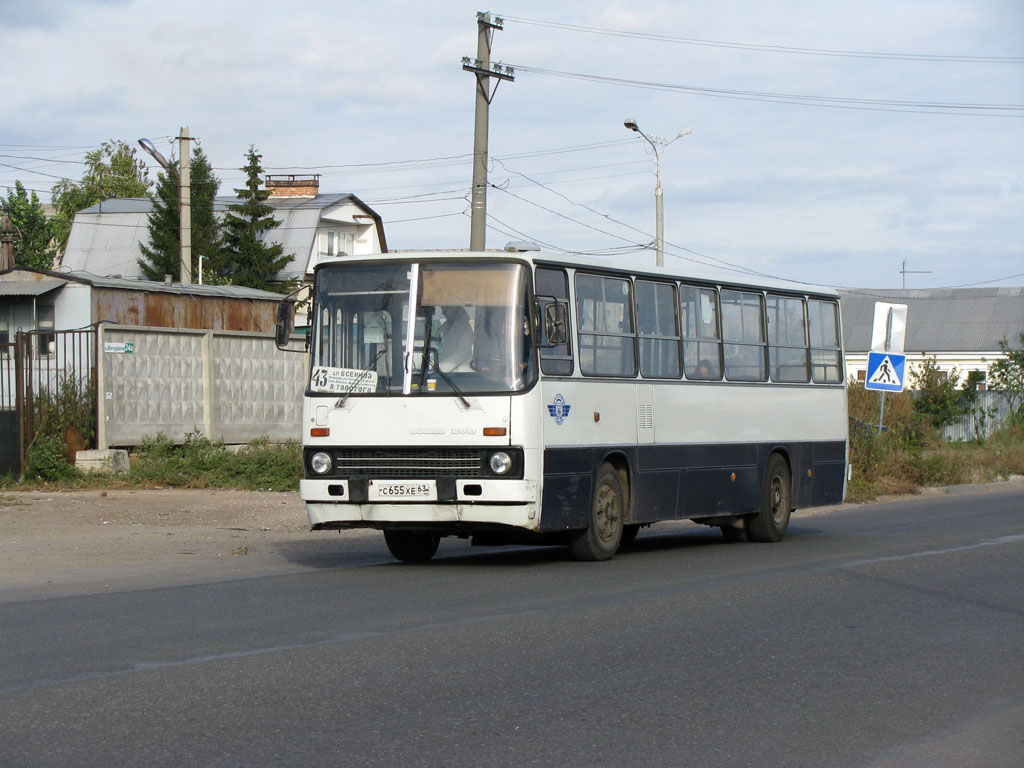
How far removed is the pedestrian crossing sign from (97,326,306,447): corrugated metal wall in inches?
429

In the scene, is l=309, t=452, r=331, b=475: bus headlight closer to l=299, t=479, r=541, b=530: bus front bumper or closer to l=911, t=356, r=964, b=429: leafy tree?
l=299, t=479, r=541, b=530: bus front bumper


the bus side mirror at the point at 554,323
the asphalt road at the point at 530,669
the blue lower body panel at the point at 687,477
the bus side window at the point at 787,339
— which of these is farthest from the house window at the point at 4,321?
the bus side mirror at the point at 554,323

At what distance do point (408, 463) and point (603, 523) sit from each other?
224 centimetres

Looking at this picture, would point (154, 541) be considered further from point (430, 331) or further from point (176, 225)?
point (176, 225)

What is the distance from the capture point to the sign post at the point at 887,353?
89.8 ft

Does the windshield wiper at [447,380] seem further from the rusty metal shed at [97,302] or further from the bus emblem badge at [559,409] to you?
the rusty metal shed at [97,302]

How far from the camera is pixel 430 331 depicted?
1285cm

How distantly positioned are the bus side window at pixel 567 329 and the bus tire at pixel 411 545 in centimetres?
230

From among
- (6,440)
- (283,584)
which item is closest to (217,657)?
(283,584)

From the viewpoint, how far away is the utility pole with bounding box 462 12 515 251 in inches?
1001

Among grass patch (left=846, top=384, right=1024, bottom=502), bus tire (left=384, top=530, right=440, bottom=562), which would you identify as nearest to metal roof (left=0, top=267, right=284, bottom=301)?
grass patch (left=846, top=384, right=1024, bottom=502)

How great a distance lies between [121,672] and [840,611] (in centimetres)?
522

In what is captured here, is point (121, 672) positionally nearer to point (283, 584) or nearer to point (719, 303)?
point (283, 584)

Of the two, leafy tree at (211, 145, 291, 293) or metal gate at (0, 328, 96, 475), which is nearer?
metal gate at (0, 328, 96, 475)
